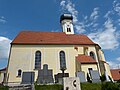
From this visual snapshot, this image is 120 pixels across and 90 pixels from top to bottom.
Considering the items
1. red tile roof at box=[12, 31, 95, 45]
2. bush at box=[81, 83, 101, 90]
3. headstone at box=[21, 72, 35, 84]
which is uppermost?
red tile roof at box=[12, 31, 95, 45]

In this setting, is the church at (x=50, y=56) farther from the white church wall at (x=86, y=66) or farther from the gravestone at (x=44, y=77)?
the gravestone at (x=44, y=77)

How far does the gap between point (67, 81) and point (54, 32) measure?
19235 mm

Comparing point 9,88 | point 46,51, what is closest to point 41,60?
point 46,51

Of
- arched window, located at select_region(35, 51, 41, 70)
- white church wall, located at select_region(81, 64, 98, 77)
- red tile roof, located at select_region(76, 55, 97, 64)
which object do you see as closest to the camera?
white church wall, located at select_region(81, 64, 98, 77)

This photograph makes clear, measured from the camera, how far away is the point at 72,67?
85.8ft

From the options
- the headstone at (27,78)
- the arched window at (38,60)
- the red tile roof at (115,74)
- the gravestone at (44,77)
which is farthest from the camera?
the red tile roof at (115,74)

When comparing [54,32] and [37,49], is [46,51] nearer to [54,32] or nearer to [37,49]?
[37,49]

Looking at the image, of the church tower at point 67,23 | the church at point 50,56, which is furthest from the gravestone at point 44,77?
the church tower at point 67,23

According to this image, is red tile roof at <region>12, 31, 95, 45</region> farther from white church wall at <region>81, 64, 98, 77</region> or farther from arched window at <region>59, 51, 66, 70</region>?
white church wall at <region>81, 64, 98, 77</region>

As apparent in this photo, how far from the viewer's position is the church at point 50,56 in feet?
81.0

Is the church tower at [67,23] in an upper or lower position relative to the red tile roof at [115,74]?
upper

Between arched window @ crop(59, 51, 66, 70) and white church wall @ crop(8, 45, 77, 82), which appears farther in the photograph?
arched window @ crop(59, 51, 66, 70)

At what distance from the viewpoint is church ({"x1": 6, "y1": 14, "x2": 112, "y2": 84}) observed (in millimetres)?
24703

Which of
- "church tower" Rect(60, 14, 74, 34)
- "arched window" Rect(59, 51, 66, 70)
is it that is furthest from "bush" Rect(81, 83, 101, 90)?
"church tower" Rect(60, 14, 74, 34)
